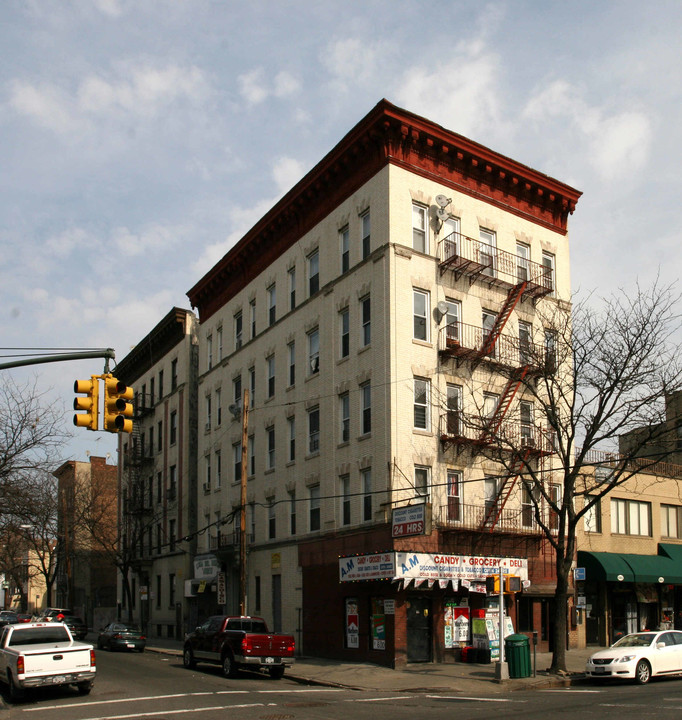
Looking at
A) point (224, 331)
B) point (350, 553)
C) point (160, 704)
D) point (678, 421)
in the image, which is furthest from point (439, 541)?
point (224, 331)

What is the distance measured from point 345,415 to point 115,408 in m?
17.9

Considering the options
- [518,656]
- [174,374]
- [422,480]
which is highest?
[174,374]

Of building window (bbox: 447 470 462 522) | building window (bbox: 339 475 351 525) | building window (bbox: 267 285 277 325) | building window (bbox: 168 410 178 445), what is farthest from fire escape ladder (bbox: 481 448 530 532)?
building window (bbox: 168 410 178 445)

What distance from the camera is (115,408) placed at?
1659 cm

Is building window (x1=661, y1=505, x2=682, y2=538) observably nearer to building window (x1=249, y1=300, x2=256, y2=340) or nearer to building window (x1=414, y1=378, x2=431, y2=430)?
building window (x1=414, y1=378, x2=431, y2=430)

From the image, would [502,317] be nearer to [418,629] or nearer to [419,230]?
[419,230]

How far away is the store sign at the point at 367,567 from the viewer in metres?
28.4

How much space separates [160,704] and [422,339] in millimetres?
16750

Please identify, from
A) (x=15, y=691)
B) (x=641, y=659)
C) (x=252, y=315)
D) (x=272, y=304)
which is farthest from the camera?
(x=252, y=315)

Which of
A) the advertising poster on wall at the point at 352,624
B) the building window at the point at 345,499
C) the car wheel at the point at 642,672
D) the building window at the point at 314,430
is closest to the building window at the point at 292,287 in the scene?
the building window at the point at 314,430

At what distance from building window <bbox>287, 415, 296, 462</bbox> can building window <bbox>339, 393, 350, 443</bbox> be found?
167 inches

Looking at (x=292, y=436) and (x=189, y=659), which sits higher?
(x=292, y=436)

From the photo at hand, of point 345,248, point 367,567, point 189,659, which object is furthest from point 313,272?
point 189,659

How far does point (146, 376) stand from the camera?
59156 mm
